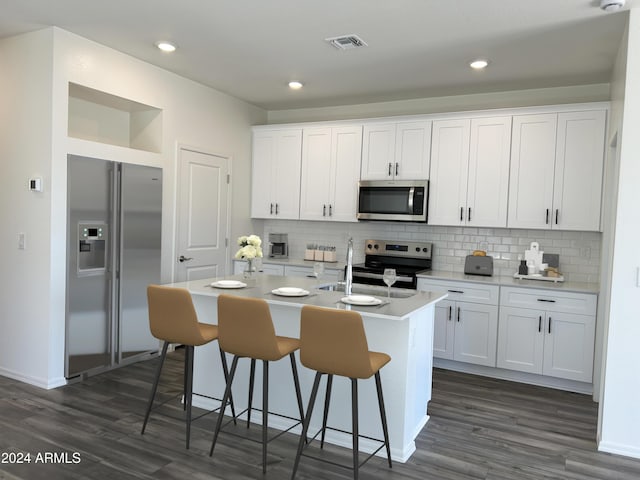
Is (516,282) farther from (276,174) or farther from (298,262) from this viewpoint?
(276,174)

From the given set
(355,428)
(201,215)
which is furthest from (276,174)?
(355,428)

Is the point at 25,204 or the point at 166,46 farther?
the point at 166,46

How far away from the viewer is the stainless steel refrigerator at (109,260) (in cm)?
402

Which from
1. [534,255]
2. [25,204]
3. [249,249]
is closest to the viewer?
[249,249]

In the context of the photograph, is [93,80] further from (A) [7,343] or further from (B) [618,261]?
(B) [618,261]

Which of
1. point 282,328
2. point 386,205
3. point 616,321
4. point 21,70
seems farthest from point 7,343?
point 616,321

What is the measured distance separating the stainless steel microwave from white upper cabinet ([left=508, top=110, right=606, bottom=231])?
872 mm

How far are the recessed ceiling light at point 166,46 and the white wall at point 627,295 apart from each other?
3.34m

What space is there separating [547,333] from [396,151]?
2.33 metres

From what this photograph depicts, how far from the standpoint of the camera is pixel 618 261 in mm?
3057

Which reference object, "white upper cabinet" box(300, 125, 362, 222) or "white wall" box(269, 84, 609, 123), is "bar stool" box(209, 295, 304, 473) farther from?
"white wall" box(269, 84, 609, 123)

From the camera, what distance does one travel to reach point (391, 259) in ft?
18.3

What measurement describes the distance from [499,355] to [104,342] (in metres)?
3.52

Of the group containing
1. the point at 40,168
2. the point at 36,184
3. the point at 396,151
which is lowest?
the point at 36,184
